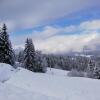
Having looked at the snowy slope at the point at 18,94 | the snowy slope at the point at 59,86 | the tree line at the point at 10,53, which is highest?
the tree line at the point at 10,53

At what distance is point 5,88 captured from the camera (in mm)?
16078

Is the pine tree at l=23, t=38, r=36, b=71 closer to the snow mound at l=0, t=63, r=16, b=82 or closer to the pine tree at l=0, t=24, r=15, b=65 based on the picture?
the pine tree at l=0, t=24, r=15, b=65

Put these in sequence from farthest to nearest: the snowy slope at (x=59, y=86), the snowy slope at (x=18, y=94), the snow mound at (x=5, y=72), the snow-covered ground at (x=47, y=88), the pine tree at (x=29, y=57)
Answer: the pine tree at (x=29, y=57) → the snow mound at (x=5, y=72) → the snowy slope at (x=59, y=86) → the snow-covered ground at (x=47, y=88) → the snowy slope at (x=18, y=94)

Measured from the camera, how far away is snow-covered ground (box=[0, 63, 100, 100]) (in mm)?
13930

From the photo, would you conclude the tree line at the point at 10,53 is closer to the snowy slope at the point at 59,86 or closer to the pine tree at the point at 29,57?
the pine tree at the point at 29,57

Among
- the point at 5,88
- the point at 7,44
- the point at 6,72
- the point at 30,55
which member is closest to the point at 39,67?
the point at 30,55

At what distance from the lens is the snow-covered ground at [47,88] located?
1393cm

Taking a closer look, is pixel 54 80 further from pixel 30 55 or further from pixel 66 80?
pixel 30 55

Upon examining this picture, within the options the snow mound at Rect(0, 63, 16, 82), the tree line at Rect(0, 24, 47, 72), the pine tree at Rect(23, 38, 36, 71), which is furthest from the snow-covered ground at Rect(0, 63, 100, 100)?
the pine tree at Rect(23, 38, 36, 71)

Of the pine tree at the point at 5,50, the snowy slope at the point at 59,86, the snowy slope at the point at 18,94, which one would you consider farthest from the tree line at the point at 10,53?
the snowy slope at the point at 18,94

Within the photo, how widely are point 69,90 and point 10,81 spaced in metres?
5.18

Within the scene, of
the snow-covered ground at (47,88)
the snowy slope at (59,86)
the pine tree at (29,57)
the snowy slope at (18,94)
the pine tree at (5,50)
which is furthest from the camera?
the pine tree at (29,57)

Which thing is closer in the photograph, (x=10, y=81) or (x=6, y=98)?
(x=6, y=98)

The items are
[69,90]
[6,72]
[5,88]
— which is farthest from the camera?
[6,72]
